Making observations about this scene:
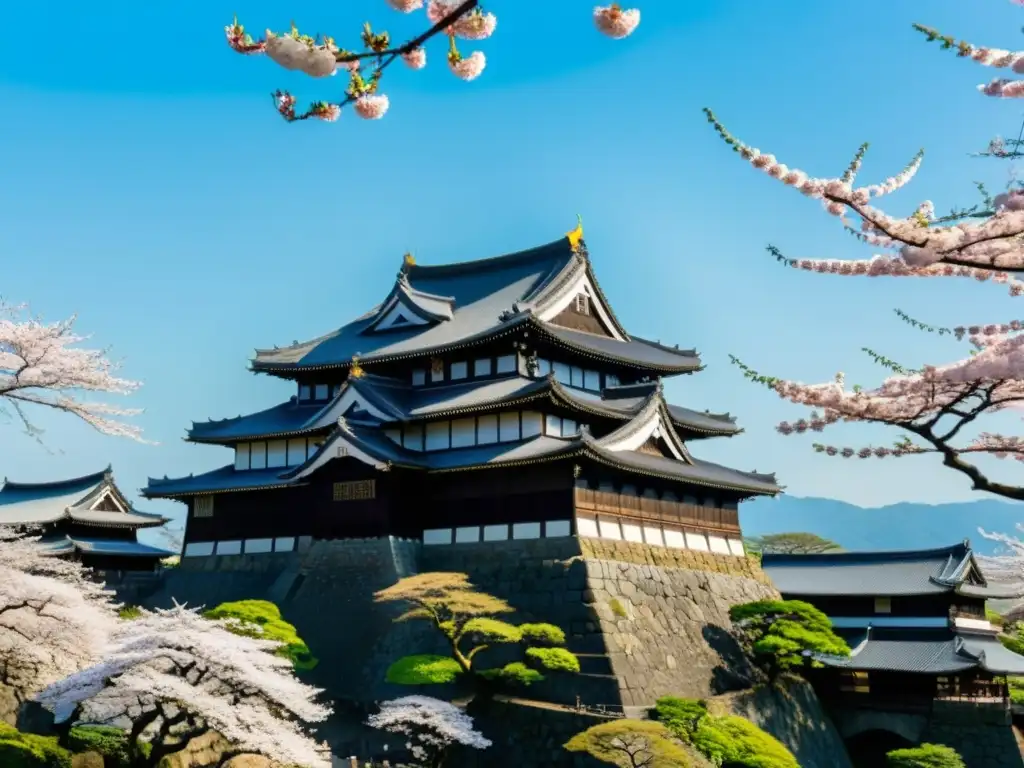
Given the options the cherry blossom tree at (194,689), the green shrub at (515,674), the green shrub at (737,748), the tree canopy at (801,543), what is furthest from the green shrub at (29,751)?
the tree canopy at (801,543)

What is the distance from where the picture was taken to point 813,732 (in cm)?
3419

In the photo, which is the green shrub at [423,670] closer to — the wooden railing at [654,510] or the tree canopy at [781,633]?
the wooden railing at [654,510]

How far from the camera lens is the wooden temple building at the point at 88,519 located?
141 feet

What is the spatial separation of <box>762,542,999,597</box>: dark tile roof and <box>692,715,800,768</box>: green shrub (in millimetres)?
14683

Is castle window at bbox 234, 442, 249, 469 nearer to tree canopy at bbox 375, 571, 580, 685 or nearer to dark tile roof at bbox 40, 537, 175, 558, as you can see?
dark tile roof at bbox 40, 537, 175, 558

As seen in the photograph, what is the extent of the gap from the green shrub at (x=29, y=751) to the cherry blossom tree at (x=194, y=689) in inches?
67.2

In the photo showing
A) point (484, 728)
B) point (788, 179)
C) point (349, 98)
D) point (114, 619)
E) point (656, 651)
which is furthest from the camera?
point (656, 651)

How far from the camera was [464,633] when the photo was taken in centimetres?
2947

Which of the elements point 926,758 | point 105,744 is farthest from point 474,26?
point 926,758

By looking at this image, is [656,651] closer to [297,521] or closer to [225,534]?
[297,521]

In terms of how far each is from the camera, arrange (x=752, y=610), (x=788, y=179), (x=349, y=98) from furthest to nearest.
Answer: (x=752, y=610)
(x=788, y=179)
(x=349, y=98)

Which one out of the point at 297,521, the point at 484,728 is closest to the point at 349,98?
the point at 484,728

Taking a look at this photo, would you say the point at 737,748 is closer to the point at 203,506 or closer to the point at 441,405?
the point at 441,405

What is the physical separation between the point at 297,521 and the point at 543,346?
10.8 meters
